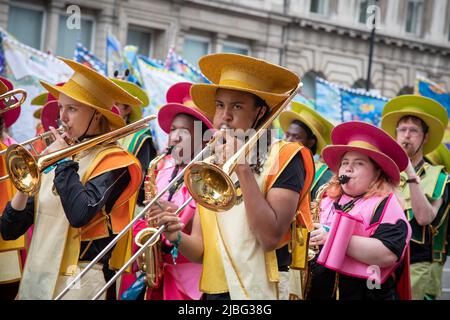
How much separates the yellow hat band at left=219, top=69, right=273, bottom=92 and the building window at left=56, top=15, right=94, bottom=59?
18844 millimetres

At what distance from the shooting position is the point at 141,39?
24.8 m

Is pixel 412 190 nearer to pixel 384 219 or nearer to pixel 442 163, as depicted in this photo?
pixel 384 219

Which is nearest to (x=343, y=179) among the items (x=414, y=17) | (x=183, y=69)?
(x=183, y=69)

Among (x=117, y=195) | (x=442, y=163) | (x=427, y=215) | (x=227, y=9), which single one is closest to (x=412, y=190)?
(x=427, y=215)

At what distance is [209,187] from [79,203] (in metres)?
0.87

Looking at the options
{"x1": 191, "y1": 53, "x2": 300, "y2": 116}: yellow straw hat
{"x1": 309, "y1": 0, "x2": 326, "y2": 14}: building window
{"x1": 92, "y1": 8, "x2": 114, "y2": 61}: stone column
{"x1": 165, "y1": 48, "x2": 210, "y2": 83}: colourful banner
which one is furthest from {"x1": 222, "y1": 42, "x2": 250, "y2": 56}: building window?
{"x1": 191, "y1": 53, "x2": 300, "y2": 116}: yellow straw hat

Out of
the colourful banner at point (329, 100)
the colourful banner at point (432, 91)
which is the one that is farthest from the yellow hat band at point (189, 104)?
the colourful banner at point (329, 100)

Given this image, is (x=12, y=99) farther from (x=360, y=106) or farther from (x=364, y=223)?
(x=360, y=106)

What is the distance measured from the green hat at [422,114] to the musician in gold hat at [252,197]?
300 centimetres

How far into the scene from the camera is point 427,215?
6223mm

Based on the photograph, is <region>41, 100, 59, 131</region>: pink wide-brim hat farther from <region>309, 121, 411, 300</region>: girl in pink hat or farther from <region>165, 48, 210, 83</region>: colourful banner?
<region>165, 48, 210, 83</region>: colourful banner

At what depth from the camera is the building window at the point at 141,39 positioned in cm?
2441

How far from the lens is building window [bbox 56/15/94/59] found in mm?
22422

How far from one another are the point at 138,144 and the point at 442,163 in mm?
2950
